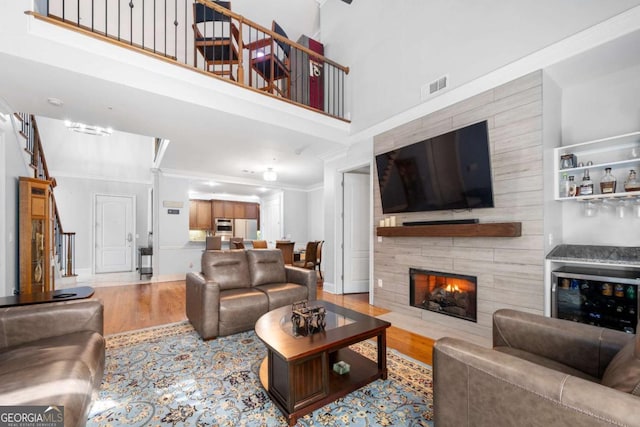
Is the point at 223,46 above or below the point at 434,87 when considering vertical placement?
above

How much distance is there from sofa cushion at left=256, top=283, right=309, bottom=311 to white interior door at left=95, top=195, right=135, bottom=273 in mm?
6556

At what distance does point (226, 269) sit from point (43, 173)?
14.3 feet

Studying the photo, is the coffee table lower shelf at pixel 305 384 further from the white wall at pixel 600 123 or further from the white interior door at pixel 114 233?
the white interior door at pixel 114 233

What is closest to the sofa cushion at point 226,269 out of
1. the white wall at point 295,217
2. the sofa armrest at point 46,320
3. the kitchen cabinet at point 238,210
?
the sofa armrest at point 46,320

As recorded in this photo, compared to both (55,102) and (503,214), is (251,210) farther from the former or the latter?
(503,214)

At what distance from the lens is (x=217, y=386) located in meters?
2.13

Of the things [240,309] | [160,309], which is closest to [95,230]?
[160,309]

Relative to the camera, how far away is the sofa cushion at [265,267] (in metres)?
3.77

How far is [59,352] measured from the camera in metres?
1.65

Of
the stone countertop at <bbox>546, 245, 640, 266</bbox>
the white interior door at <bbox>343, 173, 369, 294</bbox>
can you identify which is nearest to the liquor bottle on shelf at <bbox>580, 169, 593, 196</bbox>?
the stone countertop at <bbox>546, 245, 640, 266</bbox>

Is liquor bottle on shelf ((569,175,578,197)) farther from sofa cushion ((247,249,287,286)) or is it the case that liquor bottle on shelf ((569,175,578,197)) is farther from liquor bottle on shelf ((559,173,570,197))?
sofa cushion ((247,249,287,286))

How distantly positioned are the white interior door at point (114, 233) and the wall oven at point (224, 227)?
2.61m

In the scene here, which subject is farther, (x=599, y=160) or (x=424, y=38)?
(x=424, y=38)

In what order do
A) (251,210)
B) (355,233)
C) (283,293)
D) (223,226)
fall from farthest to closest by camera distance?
(251,210), (223,226), (355,233), (283,293)
